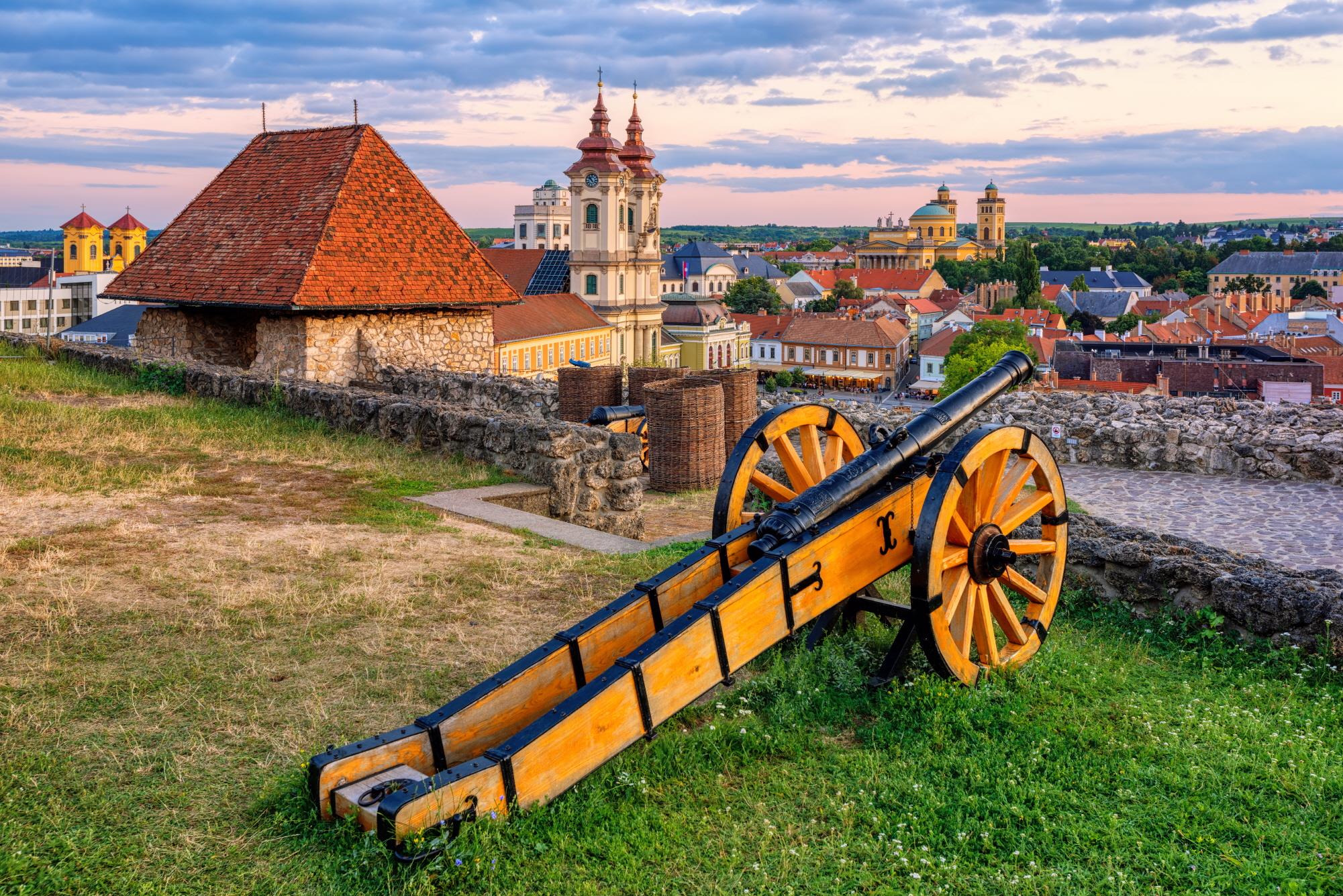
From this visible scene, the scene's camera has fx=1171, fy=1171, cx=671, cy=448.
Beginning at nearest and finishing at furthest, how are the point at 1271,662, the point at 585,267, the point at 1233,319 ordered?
the point at 1271,662
the point at 585,267
the point at 1233,319

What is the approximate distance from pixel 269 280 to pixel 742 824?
11.2 meters

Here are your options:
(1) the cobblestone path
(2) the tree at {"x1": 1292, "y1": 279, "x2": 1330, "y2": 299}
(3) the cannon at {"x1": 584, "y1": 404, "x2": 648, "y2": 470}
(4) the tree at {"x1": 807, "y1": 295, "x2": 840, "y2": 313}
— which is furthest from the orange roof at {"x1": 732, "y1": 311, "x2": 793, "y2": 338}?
(1) the cobblestone path

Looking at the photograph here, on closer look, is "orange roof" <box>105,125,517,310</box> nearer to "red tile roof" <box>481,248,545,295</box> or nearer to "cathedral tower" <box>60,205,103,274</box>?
"red tile roof" <box>481,248,545,295</box>

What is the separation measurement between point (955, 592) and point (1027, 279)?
115297 millimetres

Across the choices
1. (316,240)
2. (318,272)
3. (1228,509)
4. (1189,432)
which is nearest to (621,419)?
(318,272)

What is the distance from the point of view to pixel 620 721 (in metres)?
3.94

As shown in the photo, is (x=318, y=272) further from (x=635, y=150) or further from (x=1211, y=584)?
(x=635, y=150)

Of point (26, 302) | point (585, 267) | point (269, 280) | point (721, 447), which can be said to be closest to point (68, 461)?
point (269, 280)

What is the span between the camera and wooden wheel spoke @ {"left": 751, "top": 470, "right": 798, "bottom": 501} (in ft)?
19.1

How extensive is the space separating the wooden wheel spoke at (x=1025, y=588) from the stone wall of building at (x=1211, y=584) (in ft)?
3.66

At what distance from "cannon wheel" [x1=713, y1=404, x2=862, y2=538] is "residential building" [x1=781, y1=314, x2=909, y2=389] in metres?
87.3

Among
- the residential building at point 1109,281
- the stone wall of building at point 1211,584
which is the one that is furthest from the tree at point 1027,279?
the stone wall of building at point 1211,584

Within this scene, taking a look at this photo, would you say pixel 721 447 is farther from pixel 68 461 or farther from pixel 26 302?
pixel 26 302

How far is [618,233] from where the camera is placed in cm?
7819
